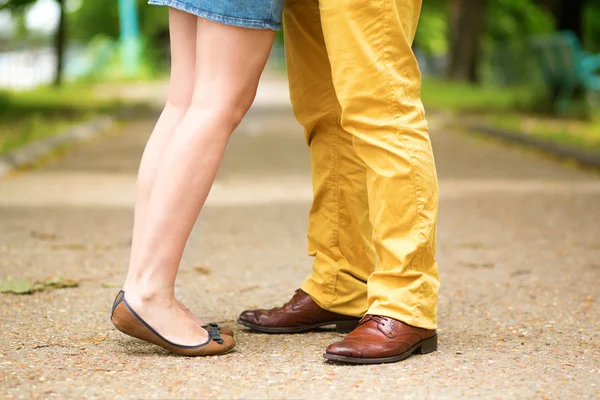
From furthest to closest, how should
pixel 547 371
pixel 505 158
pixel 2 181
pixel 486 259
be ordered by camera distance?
pixel 505 158, pixel 2 181, pixel 486 259, pixel 547 371

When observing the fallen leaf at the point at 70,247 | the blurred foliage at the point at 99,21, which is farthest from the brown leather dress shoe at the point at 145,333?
the blurred foliage at the point at 99,21

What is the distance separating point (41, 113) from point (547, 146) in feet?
24.7

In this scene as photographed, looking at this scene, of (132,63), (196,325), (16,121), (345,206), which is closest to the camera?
(196,325)

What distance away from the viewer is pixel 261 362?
278 cm

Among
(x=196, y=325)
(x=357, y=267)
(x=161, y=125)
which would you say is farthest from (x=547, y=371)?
(x=161, y=125)

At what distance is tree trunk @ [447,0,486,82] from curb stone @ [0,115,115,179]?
47.1 feet

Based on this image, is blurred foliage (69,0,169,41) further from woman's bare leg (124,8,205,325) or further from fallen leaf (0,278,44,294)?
woman's bare leg (124,8,205,325)

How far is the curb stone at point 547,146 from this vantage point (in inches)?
351

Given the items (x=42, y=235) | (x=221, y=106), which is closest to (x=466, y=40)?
(x=42, y=235)

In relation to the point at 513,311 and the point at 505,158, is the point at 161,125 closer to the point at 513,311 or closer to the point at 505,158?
the point at 513,311

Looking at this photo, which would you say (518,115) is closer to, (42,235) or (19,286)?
(42,235)

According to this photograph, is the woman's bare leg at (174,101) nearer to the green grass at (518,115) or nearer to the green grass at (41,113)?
the green grass at (41,113)

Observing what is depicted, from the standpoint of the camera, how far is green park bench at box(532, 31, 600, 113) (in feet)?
46.3

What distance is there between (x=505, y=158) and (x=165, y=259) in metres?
7.35
